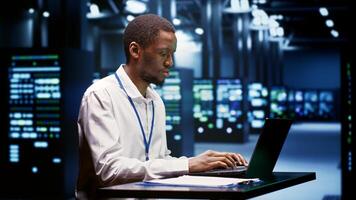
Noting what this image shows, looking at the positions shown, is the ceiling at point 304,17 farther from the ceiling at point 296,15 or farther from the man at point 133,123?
the man at point 133,123

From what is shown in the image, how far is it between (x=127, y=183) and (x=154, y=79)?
0.49 m

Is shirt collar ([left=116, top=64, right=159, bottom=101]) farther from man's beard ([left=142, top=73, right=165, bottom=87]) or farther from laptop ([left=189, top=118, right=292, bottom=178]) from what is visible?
laptop ([left=189, top=118, right=292, bottom=178])

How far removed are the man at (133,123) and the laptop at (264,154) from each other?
0.04 meters

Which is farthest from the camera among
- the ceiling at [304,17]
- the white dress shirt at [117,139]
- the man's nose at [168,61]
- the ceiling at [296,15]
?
the ceiling at [304,17]

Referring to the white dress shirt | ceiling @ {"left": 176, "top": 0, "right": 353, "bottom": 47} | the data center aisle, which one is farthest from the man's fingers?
ceiling @ {"left": 176, "top": 0, "right": 353, "bottom": 47}

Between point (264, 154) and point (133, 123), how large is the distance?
1.79 feet

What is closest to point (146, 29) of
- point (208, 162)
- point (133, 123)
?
point (133, 123)

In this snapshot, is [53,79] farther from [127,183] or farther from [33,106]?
[127,183]

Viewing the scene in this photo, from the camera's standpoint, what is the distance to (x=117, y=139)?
2912 mm

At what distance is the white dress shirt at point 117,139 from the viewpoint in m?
2.85

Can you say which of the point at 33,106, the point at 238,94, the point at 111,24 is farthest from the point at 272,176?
the point at 111,24

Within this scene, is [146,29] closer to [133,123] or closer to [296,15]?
[133,123]

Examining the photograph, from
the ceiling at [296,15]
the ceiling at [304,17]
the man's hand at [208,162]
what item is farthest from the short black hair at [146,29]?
the ceiling at [304,17]

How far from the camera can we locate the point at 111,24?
3366 cm
